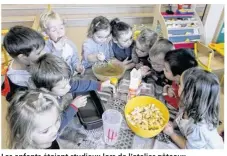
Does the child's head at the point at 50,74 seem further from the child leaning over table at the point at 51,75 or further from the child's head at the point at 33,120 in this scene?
the child's head at the point at 33,120

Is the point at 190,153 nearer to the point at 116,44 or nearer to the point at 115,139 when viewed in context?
the point at 115,139

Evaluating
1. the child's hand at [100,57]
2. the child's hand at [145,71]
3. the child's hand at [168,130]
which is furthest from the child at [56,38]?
the child's hand at [168,130]

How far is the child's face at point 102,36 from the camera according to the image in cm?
130

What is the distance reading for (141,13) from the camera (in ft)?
9.27

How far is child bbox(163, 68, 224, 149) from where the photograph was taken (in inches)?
31.9

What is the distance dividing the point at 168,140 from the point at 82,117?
0.34 m

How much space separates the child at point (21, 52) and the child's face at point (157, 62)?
0.54 metres

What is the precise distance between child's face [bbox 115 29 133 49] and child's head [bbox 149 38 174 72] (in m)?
0.20

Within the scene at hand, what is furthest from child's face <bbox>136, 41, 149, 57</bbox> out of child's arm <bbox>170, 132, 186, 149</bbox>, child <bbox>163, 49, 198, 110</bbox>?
child's arm <bbox>170, 132, 186, 149</bbox>

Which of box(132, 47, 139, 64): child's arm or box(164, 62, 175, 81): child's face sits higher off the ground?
box(164, 62, 175, 81): child's face

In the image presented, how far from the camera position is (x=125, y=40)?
1323mm

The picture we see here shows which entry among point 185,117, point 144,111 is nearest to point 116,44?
point 144,111

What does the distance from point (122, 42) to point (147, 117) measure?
1.83 ft

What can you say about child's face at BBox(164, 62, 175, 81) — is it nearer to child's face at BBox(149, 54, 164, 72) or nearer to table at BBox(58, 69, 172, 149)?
child's face at BBox(149, 54, 164, 72)
